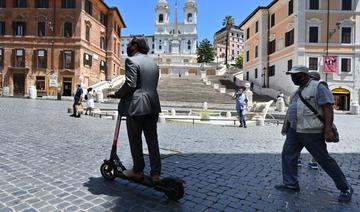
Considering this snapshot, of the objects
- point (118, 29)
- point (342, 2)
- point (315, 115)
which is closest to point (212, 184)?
point (315, 115)

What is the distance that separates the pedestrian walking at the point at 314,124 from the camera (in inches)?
159

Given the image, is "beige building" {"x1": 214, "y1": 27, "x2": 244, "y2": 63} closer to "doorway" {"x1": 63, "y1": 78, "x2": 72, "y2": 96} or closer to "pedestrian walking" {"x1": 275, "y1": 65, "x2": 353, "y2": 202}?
"doorway" {"x1": 63, "y1": 78, "x2": 72, "y2": 96}

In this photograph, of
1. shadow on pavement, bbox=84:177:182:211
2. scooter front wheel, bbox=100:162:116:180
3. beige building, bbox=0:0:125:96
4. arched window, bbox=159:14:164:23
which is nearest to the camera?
shadow on pavement, bbox=84:177:182:211

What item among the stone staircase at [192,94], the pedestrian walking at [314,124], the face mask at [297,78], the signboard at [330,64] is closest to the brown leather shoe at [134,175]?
the pedestrian walking at [314,124]

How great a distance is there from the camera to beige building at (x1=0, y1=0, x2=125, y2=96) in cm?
3988

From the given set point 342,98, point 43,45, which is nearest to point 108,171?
point 342,98

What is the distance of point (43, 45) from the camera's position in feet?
132

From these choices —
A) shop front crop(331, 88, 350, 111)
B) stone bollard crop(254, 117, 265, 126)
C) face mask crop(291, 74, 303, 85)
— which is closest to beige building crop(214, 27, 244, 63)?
shop front crop(331, 88, 350, 111)

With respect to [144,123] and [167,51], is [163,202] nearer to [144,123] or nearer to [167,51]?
[144,123]

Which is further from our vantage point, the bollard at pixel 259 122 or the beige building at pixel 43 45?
the beige building at pixel 43 45

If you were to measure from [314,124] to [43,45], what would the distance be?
138ft

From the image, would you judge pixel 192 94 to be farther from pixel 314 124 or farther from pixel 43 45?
pixel 314 124

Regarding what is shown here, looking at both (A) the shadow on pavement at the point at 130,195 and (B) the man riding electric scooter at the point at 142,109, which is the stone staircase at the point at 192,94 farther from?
(B) the man riding electric scooter at the point at 142,109

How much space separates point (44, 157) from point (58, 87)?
119ft
